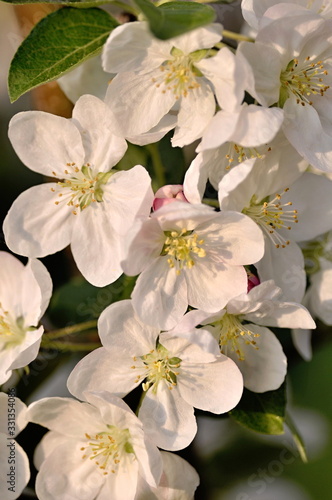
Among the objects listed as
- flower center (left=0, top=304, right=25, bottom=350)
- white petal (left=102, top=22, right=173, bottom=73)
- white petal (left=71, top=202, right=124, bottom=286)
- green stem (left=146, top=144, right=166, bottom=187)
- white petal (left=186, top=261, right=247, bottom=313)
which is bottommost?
flower center (left=0, top=304, right=25, bottom=350)

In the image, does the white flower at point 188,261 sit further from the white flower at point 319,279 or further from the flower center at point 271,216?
the white flower at point 319,279

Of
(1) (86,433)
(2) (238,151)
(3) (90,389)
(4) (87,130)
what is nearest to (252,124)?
(2) (238,151)

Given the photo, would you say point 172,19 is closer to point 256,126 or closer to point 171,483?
point 256,126

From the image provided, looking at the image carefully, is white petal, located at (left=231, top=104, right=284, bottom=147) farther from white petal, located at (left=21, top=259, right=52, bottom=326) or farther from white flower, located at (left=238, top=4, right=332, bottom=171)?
white petal, located at (left=21, top=259, right=52, bottom=326)

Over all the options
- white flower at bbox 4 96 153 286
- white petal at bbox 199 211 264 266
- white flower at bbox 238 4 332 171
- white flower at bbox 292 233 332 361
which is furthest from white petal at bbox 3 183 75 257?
white flower at bbox 292 233 332 361

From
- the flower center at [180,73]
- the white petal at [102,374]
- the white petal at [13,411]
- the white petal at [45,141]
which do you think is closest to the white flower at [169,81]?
the flower center at [180,73]

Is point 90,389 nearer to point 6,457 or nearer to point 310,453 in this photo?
point 6,457

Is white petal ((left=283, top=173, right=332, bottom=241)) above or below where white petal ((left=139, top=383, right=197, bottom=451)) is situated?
above
